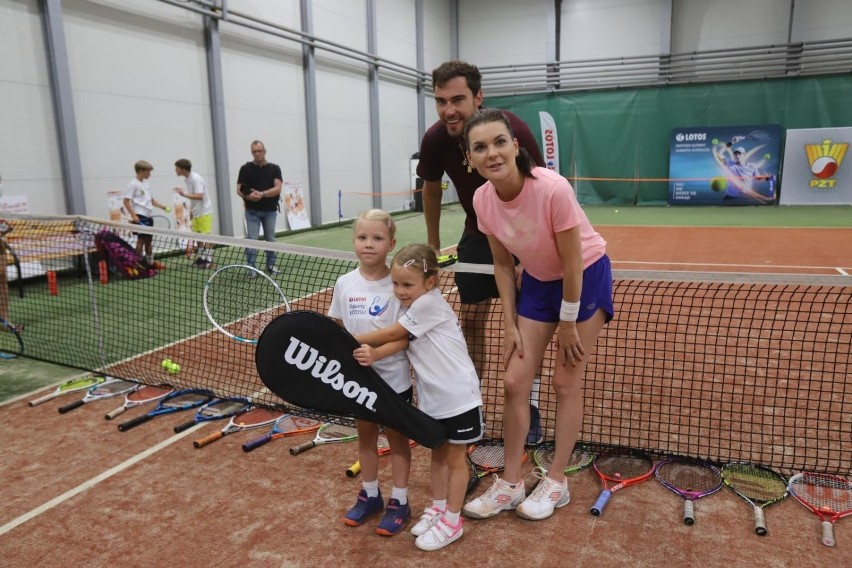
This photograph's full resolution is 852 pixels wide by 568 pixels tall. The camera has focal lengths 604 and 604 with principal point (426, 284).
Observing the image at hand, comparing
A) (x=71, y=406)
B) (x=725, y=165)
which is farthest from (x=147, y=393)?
(x=725, y=165)

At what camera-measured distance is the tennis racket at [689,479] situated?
303cm

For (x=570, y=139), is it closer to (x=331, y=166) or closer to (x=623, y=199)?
(x=623, y=199)

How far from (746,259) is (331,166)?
34.8 feet

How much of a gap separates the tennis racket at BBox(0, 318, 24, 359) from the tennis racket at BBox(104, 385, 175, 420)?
1.81 m

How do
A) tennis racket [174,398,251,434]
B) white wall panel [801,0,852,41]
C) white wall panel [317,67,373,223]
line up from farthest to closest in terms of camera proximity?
white wall panel [801,0,852,41] < white wall panel [317,67,373,223] < tennis racket [174,398,251,434]

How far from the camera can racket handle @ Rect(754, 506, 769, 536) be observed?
274 cm

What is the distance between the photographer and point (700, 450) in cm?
361

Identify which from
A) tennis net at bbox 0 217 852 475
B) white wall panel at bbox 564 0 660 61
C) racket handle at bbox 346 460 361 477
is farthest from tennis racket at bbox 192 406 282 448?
white wall panel at bbox 564 0 660 61

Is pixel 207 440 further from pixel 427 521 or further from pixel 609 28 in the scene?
pixel 609 28

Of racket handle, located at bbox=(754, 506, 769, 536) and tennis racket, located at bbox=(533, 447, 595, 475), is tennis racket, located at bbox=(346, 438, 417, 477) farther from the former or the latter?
racket handle, located at bbox=(754, 506, 769, 536)

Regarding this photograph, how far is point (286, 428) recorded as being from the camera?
13.0 ft

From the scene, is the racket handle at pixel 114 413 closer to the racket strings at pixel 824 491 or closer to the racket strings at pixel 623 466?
the racket strings at pixel 623 466

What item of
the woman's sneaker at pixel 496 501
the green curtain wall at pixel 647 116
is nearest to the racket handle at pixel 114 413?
the woman's sneaker at pixel 496 501

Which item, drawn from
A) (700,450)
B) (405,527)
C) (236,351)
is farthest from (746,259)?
(405,527)
